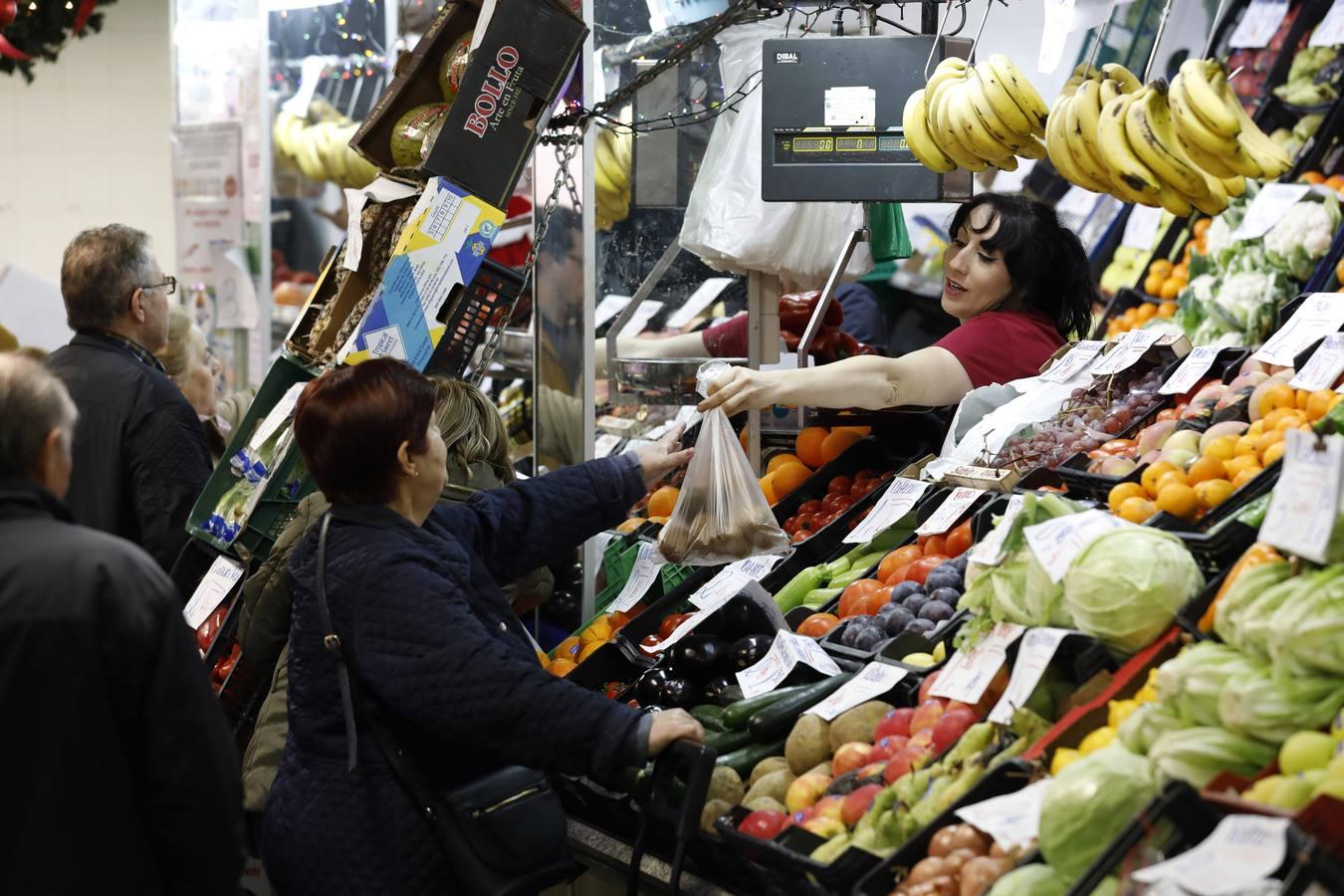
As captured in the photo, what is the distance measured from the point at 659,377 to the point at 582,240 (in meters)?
0.47

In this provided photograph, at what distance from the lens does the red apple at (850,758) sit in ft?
8.38

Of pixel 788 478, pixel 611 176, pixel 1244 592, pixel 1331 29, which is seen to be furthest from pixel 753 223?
pixel 1331 29

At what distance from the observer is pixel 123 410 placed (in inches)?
Answer: 163

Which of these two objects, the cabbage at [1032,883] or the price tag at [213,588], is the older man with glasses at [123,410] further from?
the cabbage at [1032,883]

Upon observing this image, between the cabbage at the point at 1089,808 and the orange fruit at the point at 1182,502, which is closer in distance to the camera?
the cabbage at the point at 1089,808

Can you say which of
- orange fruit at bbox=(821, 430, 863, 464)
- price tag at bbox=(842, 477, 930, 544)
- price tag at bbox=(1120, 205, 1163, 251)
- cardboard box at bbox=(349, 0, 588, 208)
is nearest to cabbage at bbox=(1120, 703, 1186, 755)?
price tag at bbox=(842, 477, 930, 544)

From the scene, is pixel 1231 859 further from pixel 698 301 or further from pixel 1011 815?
pixel 698 301

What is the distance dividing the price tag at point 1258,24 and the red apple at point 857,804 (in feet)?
16.0

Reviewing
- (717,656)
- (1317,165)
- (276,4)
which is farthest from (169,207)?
(717,656)

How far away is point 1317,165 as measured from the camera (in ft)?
19.1

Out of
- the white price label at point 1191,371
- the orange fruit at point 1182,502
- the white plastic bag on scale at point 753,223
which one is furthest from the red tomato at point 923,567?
the white plastic bag on scale at point 753,223

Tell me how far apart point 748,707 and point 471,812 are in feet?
1.91

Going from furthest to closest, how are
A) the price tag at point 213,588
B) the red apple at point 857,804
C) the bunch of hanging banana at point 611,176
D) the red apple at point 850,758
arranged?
the bunch of hanging banana at point 611,176, the price tag at point 213,588, the red apple at point 850,758, the red apple at point 857,804

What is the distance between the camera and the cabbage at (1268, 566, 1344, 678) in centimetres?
192
